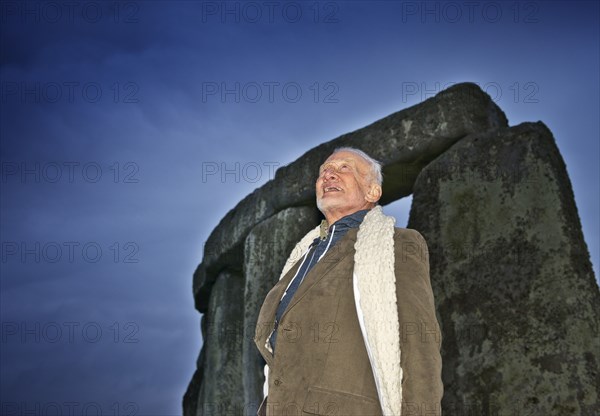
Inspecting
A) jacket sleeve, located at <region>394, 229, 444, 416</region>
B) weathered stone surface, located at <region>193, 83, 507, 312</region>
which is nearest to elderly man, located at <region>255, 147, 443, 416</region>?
jacket sleeve, located at <region>394, 229, 444, 416</region>

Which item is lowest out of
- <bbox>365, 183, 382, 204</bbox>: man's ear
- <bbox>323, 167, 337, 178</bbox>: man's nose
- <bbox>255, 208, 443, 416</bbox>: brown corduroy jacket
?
<bbox>255, 208, 443, 416</bbox>: brown corduroy jacket

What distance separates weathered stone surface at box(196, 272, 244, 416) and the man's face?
437cm

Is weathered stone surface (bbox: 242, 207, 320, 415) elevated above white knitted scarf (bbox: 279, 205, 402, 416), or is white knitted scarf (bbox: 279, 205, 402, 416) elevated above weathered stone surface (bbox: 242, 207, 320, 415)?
weathered stone surface (bbox: 242, 207, 320, 415)

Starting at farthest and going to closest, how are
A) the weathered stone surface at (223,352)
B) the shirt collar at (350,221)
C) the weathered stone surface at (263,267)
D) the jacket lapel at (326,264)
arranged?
1. the weathered stone surface at (223,352)
2. the weathered stone surface at (263,267)
3. the shirt collar at (350,221)
4. the jacket lapel at (326,264)

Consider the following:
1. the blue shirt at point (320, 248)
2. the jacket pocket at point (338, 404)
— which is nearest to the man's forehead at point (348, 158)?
the blue shirt at point (320, 248)

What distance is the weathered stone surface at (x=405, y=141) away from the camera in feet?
15.8

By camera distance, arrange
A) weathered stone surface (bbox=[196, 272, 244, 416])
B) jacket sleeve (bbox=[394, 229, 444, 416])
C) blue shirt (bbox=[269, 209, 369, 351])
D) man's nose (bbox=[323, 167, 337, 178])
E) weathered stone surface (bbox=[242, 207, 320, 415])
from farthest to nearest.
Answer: weathered stone surface (bbox=[196, 272, 244, 416]) → weathered stone surface (bbox=[242, 207, 320, 415]) → man's nose (bbox=[323, 167, 337, 178]) → blue shirt (bbox=[269, 209, 369, 351]) → jacket sleeve (bbox=[394, 229, 444, 416])

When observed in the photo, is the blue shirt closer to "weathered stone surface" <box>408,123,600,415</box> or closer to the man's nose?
the man's nose

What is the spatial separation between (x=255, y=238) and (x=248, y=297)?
52 cm

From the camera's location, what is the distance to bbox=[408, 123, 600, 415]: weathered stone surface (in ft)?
12.0

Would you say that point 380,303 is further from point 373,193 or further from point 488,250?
point 488,250

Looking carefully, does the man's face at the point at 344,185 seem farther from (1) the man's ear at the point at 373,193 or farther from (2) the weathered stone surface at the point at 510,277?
(2) the weathered stone surface at the point at 510,277

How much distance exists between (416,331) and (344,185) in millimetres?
714

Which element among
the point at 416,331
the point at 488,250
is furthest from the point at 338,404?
the point at 488,250
